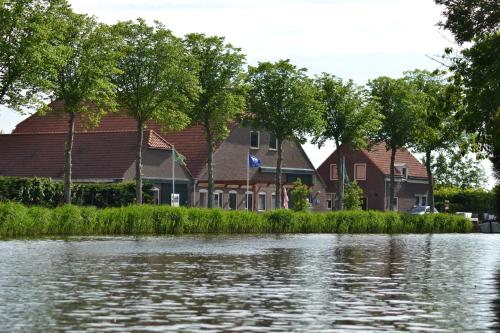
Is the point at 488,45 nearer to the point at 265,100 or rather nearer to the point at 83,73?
the point at 83,73

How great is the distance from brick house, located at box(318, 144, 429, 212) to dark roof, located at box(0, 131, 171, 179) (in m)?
34.1

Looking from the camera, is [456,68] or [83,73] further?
[83,73]

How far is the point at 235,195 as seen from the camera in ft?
294

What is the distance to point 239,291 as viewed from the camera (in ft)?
70.3

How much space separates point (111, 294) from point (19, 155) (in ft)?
220

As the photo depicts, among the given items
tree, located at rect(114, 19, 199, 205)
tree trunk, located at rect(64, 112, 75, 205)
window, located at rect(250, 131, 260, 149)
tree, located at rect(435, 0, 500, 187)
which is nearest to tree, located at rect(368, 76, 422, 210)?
window, located at rect(250, 131, 260, 149)

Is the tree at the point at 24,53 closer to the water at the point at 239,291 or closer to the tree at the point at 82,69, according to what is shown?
the tree at the point at 82,69

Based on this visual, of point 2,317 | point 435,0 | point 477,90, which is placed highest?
point 435,0

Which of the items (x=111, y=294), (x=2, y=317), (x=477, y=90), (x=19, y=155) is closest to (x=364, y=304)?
(x=111, y=294)

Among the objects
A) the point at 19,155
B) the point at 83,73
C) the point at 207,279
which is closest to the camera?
the point at 207,279

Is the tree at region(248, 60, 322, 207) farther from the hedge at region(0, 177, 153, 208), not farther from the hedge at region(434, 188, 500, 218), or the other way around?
the hedge at region(434, 188, 500, 218)

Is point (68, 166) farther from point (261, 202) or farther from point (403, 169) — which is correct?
point (403, 169)

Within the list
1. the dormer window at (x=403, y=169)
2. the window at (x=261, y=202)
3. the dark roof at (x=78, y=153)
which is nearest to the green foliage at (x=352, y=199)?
the window at (x=261, y=202)

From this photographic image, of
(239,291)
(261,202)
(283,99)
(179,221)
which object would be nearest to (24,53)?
(179,221)
